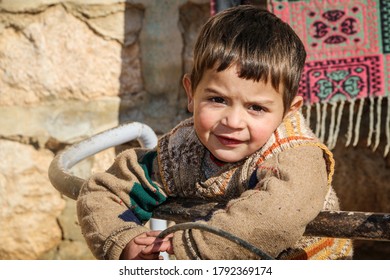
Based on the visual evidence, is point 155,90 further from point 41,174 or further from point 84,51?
point 41,174

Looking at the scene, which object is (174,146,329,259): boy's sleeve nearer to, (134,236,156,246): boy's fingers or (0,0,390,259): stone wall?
(134,236,156,246): boy's fingers

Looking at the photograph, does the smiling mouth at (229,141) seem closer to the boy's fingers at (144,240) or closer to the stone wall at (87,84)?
the boy's fingers at (144,240)

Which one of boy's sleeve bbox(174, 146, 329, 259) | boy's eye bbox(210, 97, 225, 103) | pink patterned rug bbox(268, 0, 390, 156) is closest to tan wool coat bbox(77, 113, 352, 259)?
boy's sleeve bbox(174, 146, 329, 259)

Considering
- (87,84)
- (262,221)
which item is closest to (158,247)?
(262,221)

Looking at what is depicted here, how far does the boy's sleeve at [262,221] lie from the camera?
3.44 ft

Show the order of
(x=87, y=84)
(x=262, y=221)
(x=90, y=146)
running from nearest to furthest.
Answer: (x=262, y=221) < (x=90, y=146) < (x=87, y=84)

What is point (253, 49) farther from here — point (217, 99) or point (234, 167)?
point (234, 167)

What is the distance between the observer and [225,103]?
1.17 metres

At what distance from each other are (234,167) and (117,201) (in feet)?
0.71

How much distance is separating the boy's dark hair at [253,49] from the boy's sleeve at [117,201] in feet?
0.64

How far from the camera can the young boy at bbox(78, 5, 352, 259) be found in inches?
41.6

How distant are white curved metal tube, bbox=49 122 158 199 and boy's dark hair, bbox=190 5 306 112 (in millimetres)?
236

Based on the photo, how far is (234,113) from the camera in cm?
115

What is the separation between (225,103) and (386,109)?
0.96 metres
